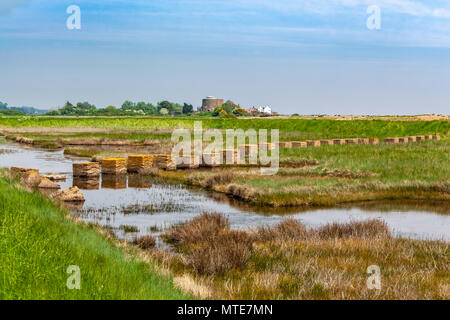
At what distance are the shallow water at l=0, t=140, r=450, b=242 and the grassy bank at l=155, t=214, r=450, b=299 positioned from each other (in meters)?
1.87

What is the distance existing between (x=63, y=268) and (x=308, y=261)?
5627mm

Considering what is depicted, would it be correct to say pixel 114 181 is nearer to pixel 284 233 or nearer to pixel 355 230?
pixel 284 233

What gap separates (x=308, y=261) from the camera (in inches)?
493

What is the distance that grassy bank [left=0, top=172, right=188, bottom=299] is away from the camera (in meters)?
7.65

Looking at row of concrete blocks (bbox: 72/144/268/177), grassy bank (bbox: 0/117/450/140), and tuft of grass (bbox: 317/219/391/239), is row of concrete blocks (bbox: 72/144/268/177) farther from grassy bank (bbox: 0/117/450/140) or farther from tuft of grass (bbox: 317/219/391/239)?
grassy bank (bbox: 0/117/450/140)

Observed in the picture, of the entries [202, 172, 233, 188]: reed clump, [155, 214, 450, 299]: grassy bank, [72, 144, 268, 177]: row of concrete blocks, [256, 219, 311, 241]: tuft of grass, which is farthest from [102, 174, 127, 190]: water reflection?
[256, 219, 311, 241]: tuft of grass


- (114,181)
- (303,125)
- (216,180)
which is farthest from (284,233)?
(303,125)

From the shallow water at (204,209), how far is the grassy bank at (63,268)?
17.9ft

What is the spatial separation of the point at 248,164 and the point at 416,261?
24324 millimetres

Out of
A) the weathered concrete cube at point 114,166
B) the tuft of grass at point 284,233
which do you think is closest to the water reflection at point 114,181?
the weathered concrete cube at point 114,166

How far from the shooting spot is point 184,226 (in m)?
17.0

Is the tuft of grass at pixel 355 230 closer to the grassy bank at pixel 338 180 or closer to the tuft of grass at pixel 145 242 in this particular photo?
the tuft of grass at pixel 145 242
